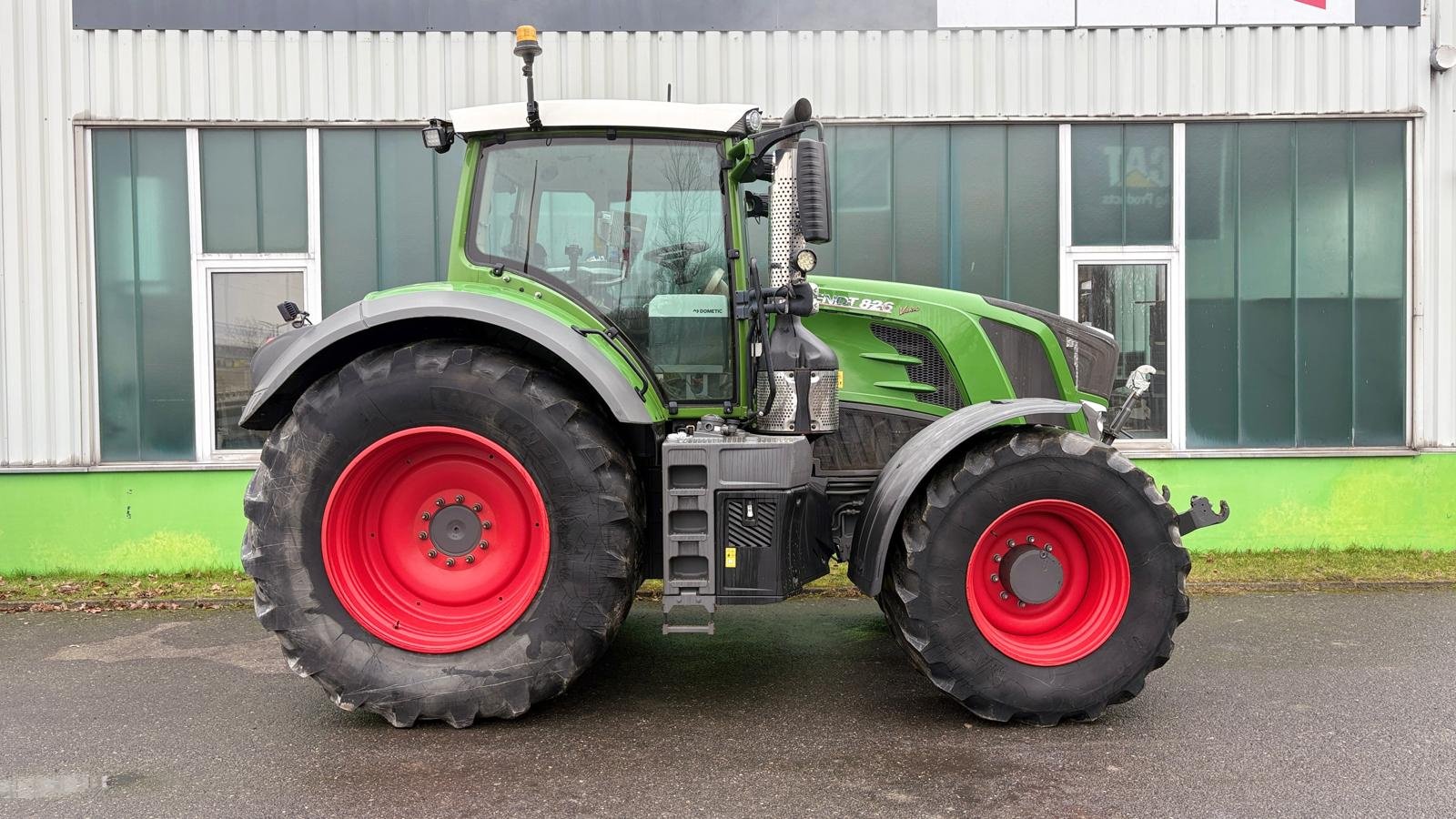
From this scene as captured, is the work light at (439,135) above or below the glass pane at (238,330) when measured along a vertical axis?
above

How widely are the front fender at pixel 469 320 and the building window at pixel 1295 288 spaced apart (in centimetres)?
517

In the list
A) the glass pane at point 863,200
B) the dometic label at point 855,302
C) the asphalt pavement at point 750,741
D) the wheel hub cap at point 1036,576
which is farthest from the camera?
the glass pane at point 863,200

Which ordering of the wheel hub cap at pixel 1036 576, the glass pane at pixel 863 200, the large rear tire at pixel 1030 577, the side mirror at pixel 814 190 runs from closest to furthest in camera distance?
the side mirror at pixel 814 190 < the large rear tire at pixel 1030 577 < the wheel hub cap at pixel 1036 576 < the glass pane at pixel 863 200

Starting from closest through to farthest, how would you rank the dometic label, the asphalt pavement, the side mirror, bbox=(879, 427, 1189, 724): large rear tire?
the asphalt pavement < the side mirror < bbox=(879, 427, 1189, 724): large rear tire < the dometic label

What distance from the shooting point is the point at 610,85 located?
7.29 meters

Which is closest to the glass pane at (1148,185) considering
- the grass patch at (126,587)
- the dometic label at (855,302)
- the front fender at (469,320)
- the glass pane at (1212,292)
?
the glass pane at (1212,292)

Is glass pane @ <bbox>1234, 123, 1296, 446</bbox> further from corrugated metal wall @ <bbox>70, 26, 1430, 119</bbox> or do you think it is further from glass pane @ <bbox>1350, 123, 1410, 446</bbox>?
glass pane @ <bbox>1350, 123, 1410, 446</bbox>

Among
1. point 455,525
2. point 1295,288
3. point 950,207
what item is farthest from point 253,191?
point 1295,288

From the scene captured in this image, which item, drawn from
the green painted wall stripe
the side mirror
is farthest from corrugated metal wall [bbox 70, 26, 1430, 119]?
the side mirror

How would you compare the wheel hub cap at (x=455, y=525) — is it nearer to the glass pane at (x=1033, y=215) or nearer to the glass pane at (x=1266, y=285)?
the glass pane at (x=1033, y=215)

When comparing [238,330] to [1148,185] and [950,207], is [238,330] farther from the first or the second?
[1148,185]

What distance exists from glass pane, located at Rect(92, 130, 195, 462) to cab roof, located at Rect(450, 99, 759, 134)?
13.6 feet

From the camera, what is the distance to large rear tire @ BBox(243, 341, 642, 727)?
399cm

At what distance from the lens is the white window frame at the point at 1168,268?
741 cm
